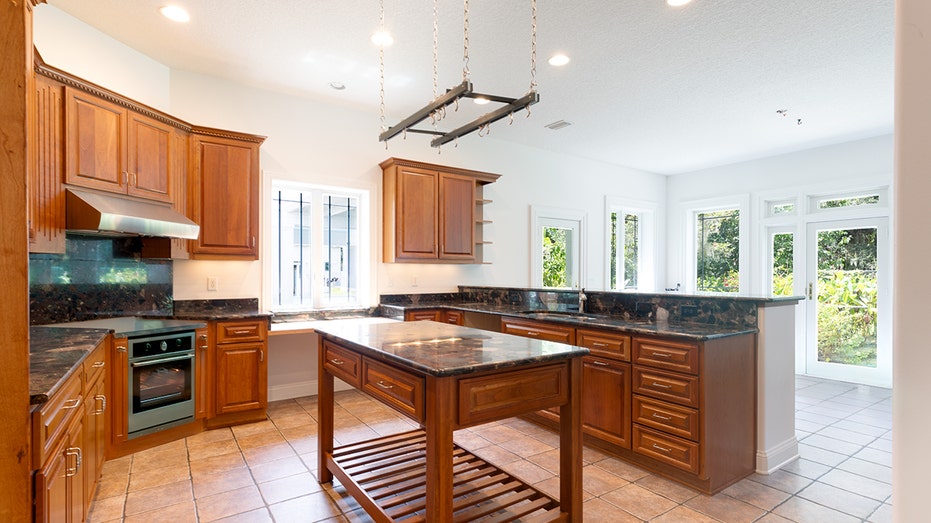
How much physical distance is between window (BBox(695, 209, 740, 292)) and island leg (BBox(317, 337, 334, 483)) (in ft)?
21.0

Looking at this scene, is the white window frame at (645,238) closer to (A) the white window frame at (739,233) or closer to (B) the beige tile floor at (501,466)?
(A) the white window frame at (739,233)

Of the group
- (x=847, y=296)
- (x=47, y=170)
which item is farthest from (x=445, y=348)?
(x=847, y=296)

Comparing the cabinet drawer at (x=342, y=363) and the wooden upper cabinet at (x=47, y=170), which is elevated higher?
the wooden upper cabinet at (x=47, y=170)

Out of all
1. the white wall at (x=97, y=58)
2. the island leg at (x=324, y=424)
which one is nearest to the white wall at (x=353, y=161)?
the white wall at (x=97, y=58)

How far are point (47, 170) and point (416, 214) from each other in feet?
9.65

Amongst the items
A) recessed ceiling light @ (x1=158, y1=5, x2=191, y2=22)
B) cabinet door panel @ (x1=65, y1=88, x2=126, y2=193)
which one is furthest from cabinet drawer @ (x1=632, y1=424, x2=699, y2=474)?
recessed ceiling light @ (x1=158, y1=5, x2=191, y2=22)

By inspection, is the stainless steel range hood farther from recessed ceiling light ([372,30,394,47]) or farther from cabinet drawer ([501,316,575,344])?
cabinet drawer ([501,316,575,344])

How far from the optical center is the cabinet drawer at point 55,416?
1.40 m

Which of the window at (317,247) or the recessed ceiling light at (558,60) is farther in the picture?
the window at (317,247)

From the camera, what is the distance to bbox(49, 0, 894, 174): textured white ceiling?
2.93 meters

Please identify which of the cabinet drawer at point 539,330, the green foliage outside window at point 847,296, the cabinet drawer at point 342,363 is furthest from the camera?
the green foliage outside window at point 847,296

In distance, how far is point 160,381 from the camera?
10.6 feet

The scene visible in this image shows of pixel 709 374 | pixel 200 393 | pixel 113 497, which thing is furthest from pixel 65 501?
pixel 709 374

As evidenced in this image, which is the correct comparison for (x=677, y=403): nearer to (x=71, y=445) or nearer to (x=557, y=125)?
(x=71, y=445)
